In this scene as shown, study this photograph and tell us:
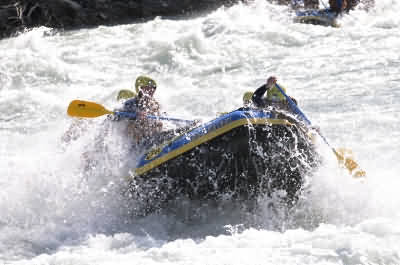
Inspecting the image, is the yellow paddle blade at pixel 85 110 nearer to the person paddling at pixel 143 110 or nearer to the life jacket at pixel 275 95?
the person paddling at pixel 143 110

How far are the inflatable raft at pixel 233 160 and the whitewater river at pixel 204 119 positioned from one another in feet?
0.86

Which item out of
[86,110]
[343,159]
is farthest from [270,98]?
[86,110]

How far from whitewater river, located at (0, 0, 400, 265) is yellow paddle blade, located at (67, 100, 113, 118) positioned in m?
0.39

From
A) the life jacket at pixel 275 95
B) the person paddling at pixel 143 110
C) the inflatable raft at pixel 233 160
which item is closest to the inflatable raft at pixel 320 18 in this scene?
the life jacket at pixel 275 95

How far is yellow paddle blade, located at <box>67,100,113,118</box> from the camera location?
6098 mm

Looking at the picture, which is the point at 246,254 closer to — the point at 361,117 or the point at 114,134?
the point at 114,134

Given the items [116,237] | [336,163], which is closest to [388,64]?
[336,163]

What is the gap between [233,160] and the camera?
5.55m

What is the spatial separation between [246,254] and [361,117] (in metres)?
4.71

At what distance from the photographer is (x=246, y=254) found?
484 cm

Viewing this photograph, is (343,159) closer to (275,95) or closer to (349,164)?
(349,164)

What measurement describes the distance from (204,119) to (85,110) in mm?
1226

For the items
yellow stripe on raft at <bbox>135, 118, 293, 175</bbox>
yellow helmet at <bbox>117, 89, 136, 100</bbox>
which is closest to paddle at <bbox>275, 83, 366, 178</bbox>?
yellow stripe on raft at <bbox>135, 118, 293, 175</bbox>

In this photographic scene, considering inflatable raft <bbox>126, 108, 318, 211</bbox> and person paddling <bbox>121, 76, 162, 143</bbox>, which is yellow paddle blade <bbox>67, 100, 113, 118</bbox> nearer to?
person paddling <bbox>121, 76, 162, 143</bbox>
